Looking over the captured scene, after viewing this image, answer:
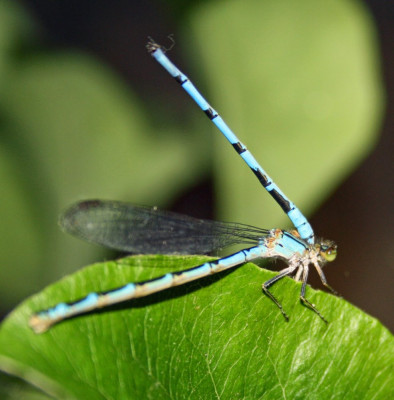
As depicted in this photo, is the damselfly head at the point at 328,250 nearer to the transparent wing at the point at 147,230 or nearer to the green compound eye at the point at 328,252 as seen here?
the green compound eye at the point at 328,252

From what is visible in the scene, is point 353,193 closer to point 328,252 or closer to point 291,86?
point 328,252

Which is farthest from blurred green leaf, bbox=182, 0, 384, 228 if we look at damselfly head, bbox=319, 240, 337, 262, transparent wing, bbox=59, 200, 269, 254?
damselfly head, bbox=319, 240, 337, 262

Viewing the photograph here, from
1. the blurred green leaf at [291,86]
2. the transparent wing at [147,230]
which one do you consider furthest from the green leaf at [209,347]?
the blurred green leaf at [291,86]

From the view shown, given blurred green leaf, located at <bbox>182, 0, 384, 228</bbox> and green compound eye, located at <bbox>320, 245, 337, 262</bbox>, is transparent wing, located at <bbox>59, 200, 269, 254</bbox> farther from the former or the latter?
green compound eye, located at <bbox>320, 245, 337, 262</bbox>

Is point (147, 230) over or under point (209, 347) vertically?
over

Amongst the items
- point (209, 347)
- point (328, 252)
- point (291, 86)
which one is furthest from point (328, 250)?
point (209, 347)

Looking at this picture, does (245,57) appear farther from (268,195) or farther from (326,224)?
(326,224)
